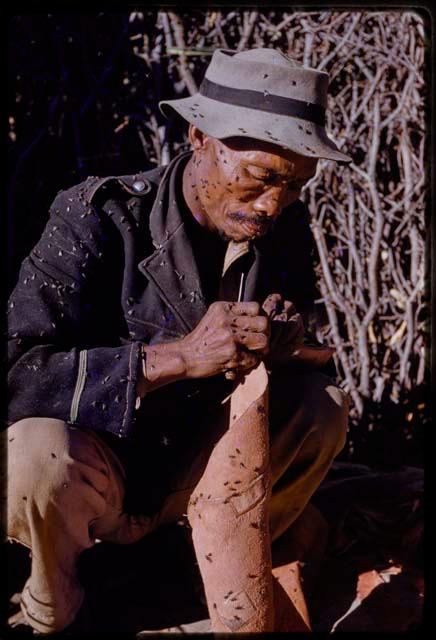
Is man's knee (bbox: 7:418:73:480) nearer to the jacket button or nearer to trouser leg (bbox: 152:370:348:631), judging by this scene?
trouser leg (bbox: 152:370:348:631)

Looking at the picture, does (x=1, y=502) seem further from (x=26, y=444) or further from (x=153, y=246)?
(x=153, y=246)

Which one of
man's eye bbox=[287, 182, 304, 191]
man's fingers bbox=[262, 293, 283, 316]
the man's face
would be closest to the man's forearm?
man's fingers bbox=[262, 293, 283, 316]

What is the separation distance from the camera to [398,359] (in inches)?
166

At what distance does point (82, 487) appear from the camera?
2.26m

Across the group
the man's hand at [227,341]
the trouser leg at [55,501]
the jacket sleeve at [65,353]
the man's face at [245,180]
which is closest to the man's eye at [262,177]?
the man's face at [245,180]

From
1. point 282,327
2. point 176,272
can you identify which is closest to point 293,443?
point 282,327

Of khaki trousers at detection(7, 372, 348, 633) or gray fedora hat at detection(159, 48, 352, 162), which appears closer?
khaki trousers at detection(7, 372, 348, 633)

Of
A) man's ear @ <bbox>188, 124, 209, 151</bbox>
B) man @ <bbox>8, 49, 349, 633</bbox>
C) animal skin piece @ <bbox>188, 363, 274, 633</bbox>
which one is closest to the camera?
animal skin piece @ <bbox>188, 363, 274, 633</bbox>

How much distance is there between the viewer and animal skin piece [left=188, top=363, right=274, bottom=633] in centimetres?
216

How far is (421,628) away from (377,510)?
0.70m

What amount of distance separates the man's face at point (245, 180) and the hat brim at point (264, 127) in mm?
54

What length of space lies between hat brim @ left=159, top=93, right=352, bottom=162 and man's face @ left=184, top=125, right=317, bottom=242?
5cm

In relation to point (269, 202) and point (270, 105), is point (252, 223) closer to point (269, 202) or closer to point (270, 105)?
point (269, 202)

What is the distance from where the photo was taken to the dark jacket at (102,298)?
90.1 inches
